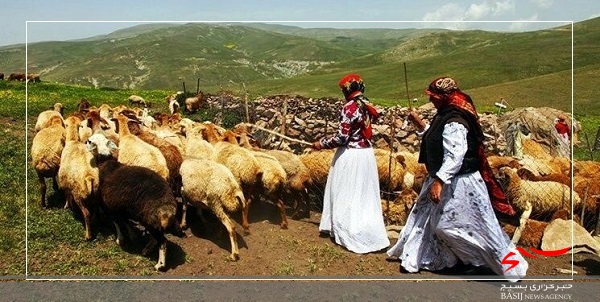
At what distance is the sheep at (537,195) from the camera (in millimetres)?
8383

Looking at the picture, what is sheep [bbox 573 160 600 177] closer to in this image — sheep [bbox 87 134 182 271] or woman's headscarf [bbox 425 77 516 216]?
woman's headscarf [bbox 425 77 516 216]

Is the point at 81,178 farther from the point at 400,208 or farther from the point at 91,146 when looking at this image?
the point at 400,208

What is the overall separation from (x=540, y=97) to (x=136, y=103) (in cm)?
3642

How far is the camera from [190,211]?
7.93 metres

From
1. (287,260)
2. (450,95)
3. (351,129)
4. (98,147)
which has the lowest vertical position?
(287,260)

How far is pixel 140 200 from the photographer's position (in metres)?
6.12

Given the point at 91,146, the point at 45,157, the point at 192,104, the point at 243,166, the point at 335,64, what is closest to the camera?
the point at 91,146

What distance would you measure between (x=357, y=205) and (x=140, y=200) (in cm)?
304

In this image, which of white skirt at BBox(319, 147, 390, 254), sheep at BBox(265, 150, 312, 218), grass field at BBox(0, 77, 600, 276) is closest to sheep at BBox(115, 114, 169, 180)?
grass field at BBox(0, 77, 600, 276)

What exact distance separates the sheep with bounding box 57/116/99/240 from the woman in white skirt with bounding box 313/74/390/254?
339 cm

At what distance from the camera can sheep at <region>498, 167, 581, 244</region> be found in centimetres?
838

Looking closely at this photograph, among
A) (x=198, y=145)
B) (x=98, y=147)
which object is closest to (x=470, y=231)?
(x=198, y=145)

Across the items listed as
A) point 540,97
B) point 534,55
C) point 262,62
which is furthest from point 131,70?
point 540,97

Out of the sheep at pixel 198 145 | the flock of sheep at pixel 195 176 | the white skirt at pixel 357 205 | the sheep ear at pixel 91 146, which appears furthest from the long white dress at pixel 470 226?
the sheep ear at pixel 91 146
